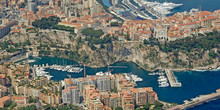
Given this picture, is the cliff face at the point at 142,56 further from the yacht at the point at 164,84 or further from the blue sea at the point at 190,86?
the yacht at the point at 164,84

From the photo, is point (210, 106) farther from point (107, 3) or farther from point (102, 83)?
point (107, 3)

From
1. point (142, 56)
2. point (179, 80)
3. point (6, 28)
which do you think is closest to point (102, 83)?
point (179, 80)

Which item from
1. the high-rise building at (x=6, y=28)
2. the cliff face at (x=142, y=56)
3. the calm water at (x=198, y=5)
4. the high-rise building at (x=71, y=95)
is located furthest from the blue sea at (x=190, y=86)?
the calm water at (x=198, y=5)

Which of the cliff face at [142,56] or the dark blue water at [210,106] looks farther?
the cliff face at [142,56]

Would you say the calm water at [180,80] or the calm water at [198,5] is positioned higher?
the calm water at [198,5]

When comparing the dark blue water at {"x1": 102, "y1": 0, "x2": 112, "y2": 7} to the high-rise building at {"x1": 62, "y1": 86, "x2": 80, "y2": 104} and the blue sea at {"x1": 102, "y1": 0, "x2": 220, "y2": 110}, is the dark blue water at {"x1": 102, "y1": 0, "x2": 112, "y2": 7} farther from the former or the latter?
the high-rise building at {"x1": 62, "y1": 86, "x2": 80, "y2": 104}

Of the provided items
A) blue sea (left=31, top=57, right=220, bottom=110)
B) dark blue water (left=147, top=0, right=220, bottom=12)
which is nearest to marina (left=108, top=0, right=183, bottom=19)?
dark blue water (left=147, top=0, right=220, bottom=12)
